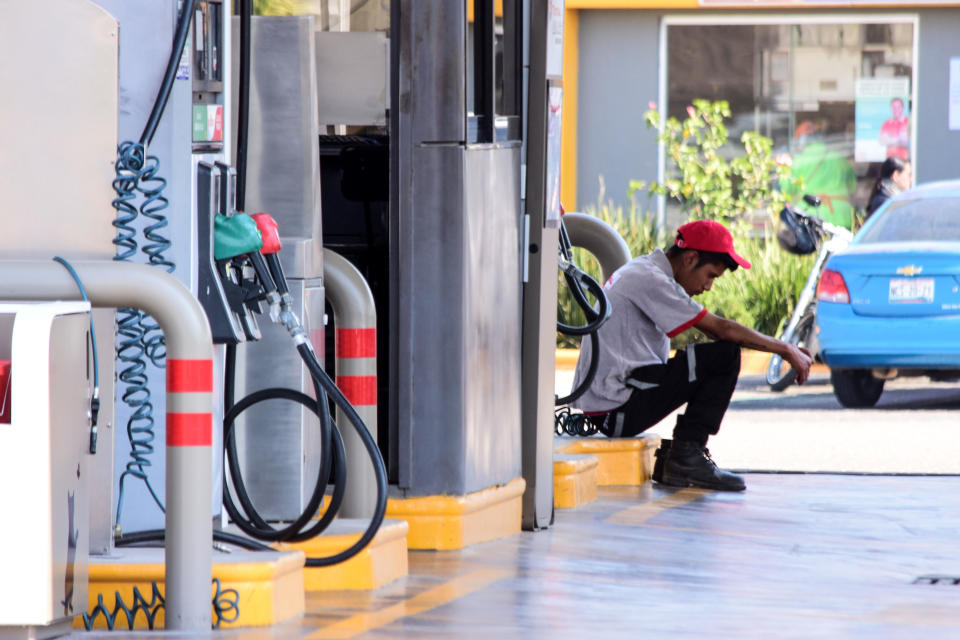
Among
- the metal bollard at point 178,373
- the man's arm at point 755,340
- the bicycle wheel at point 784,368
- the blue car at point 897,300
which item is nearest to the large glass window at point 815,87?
the bicycle wheel at point 784,368

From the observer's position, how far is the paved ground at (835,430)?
33.4 ft

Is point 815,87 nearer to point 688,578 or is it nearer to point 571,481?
point 571,481

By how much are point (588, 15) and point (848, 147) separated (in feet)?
11.4

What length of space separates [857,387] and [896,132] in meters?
8.69

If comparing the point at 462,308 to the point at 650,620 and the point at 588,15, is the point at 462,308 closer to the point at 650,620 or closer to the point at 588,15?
the point at 650,620

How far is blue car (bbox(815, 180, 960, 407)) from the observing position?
40.3 feet

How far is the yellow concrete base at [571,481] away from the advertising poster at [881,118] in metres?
14.3

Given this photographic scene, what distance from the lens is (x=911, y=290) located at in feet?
40.5

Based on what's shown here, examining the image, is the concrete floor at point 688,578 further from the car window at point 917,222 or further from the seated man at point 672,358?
the car window at point 917,222

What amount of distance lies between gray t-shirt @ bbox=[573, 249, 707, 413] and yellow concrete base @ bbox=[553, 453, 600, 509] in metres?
0.56

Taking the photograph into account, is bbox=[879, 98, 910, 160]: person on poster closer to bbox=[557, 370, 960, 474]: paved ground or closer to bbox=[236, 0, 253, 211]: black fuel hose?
bbox=[557, 370, 960, 474]: paved ground

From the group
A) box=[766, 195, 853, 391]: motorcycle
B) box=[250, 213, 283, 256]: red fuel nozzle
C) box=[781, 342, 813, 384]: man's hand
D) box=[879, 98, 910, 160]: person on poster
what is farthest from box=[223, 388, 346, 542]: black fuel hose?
box=[879, 98, 910, 160]: person on poster

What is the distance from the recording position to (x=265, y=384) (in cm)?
591

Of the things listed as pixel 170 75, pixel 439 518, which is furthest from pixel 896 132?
pixel 170 75
